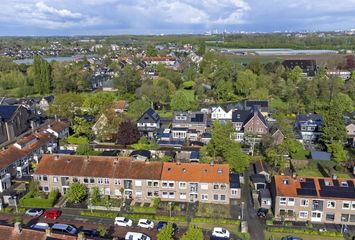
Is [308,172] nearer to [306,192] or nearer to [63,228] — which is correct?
[306,192]

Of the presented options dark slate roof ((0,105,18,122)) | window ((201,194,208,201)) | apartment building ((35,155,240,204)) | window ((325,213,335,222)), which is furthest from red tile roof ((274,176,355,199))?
dark slate roof ((0,105,18,122))

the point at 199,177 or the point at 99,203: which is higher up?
the point at 199,177

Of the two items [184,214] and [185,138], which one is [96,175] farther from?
[185,138]

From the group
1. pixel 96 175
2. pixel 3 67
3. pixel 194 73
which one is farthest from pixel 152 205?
pixel 3 67

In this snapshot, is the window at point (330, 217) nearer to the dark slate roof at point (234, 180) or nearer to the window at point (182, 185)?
the dark slate roof at point (234, 180)

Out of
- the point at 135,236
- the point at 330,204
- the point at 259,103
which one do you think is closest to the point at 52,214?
the point at 135,236

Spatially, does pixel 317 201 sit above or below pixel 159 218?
above

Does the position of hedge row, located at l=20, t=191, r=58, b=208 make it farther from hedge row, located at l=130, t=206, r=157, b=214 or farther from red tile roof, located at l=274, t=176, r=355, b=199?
red tile roof, located at l=274, t=176, r=355, b=199
